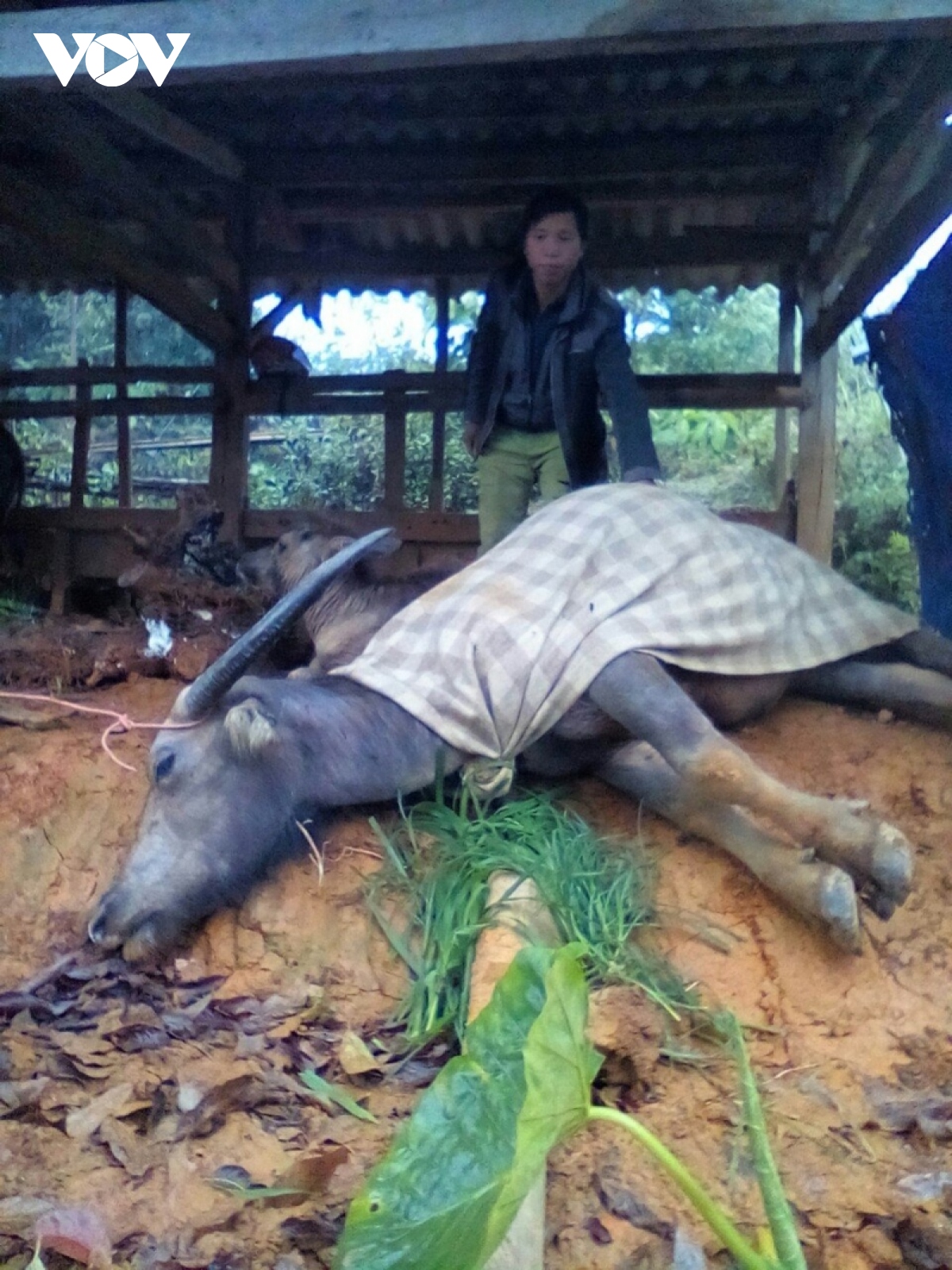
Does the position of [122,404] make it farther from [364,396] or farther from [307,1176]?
[307,1176]

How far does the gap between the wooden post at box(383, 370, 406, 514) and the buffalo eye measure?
3636mm

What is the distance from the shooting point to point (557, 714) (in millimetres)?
3469

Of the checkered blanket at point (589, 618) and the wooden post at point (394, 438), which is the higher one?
the wooden post at point (394, 438)

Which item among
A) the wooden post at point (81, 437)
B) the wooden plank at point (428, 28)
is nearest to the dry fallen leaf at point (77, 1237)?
the wooden plank at point (428, 28)

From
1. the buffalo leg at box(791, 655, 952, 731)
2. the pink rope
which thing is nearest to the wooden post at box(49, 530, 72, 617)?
the pink rope

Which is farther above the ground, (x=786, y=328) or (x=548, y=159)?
(x=548, y=159)

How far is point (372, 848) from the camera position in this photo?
11.7 ft

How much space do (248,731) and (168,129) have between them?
3.53 meters

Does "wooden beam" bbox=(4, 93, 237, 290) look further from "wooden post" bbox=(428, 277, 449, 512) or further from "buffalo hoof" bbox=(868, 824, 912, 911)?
"buffalo hoof" bbox=(868, 824, 912, 911)

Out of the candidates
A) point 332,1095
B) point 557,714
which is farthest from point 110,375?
point 332,1095

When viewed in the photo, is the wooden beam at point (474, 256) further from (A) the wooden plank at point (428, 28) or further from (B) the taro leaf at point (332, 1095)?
(B) the taro leaf at point (332, 1095)

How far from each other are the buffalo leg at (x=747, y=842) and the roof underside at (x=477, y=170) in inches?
96.0

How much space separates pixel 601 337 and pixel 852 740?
2289 millimetres

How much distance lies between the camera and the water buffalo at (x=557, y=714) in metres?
3.13
